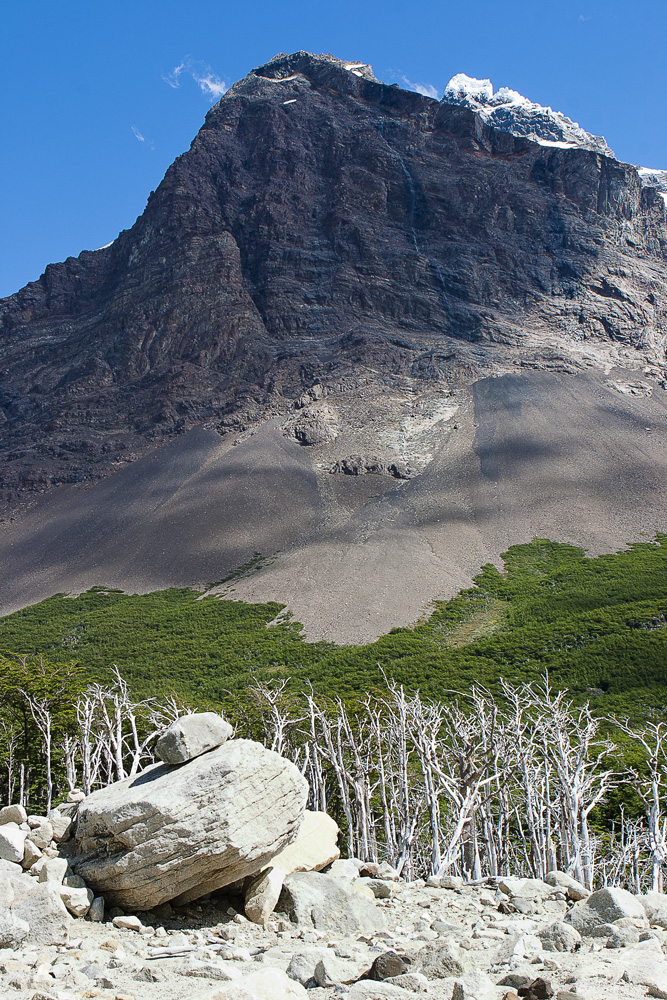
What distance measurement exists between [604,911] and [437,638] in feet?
191

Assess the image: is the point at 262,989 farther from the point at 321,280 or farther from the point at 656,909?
the point at 321,280

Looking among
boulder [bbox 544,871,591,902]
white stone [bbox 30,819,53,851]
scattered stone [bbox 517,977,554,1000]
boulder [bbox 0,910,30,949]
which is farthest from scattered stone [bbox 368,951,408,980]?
white stone [bbox 30,819,53,851]

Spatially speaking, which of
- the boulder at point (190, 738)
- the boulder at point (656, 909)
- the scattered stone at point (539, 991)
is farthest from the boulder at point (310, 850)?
the scattered stone at point (539, 991)

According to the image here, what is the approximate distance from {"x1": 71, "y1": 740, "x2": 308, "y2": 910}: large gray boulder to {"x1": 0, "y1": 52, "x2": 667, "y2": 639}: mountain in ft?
198

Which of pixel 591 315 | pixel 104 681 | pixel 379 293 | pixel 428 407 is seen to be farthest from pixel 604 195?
pixel 104 681

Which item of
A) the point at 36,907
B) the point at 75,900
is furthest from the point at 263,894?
the point at 36,907

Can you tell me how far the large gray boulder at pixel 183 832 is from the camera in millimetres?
9391

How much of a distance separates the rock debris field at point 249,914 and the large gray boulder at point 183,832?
0.07 ft

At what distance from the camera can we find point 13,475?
119 meters

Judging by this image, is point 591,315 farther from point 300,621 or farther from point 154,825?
point 154,825

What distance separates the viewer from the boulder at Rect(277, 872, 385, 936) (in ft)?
32.2

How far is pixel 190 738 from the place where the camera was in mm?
10695

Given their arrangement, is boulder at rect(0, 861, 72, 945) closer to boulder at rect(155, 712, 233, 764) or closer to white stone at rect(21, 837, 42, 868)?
white stone at rect(21, 837, 42, 868)

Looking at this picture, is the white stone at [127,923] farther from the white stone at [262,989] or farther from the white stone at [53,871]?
the white stone at [262,989]
